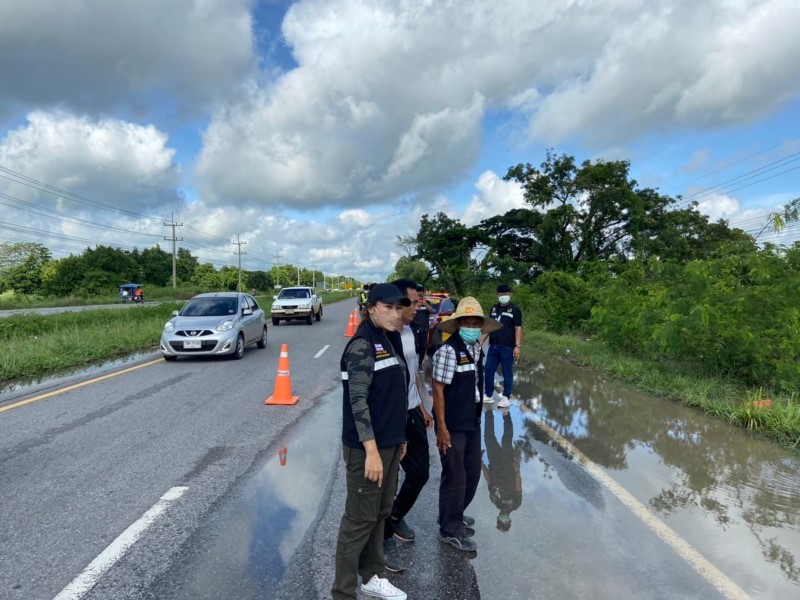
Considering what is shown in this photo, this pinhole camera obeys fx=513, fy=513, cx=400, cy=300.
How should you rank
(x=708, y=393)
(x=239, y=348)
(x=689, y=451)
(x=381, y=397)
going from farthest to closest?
(x=239, y=348)
(x=708, y=393)
(x=689, y=451)
(x=381, y=397)

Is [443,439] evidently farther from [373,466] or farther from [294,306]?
[294,306]

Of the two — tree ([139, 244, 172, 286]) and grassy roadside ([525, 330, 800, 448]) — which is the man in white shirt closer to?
grassy roadside ([525, 330, 800, 448])

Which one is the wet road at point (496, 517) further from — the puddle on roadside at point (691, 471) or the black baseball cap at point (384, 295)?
the black baseball cap at point (384, 295)

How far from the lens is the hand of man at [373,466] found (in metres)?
2.65

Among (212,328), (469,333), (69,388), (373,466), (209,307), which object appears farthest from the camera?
(209,307)

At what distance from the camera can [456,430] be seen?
3.51m

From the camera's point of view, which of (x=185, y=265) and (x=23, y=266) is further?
(x=185, y=265)

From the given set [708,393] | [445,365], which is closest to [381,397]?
[445,365]

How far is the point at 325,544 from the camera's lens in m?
3.45

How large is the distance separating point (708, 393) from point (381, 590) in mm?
7069

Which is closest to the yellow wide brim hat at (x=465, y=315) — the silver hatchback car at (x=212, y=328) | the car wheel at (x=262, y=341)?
the silver hatchback car at (x=212, y=328)

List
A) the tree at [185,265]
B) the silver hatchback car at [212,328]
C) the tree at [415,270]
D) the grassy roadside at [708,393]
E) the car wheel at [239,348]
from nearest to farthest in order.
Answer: the grassy roadside at [708,393] < the silver hatchback car at [212,328] < the car wheel at [239,348] < the tree at [415,270] < the tree at [185,265]

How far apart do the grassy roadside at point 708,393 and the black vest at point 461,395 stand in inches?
179

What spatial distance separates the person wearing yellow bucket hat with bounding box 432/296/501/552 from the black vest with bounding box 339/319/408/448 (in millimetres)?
747
